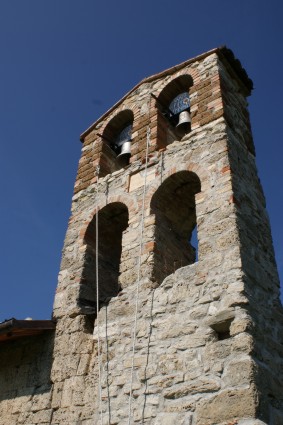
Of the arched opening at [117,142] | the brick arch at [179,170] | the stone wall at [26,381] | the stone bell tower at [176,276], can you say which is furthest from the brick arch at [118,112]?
the stone wall at [26,381]

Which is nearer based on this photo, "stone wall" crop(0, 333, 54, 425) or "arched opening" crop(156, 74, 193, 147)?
"stone wall" crop(0, 333, 54, 425)

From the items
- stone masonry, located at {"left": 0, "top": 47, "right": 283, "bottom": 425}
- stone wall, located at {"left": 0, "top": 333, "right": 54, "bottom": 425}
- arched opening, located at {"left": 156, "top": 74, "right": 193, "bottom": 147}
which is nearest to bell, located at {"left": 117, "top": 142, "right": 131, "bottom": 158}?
stone masonry, located at {"left": 0, "top": 47, "right": 283, "bottom": 425}

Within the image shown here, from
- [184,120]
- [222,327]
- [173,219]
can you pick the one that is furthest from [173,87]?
[222,327]

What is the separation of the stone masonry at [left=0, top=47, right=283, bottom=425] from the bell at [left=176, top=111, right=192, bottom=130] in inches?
9.0

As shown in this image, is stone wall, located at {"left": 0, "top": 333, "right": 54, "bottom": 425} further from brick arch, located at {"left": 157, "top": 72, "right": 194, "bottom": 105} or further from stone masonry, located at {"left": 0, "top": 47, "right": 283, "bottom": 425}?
brick arch, located at {"left": 157, "top": 72, "right": 194, "bottom": 105}

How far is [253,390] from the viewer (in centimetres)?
349

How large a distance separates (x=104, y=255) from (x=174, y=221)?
1109 millimetres

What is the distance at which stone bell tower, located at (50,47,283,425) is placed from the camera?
3861 mm

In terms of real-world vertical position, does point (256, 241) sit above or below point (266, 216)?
below

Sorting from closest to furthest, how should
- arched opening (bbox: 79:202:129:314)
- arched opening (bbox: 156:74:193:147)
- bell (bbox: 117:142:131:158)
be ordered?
arched opening (bbox: 79:202:129:314)
arched opening (bbox: 156:74:193:147)
bell (bbox: 117:142:131:158)

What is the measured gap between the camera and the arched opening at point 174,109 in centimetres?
702

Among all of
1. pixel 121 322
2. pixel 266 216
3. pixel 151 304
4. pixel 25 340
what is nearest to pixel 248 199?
pixel 266 216

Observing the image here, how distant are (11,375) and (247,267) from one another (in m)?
3.22

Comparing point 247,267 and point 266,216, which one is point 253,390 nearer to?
point 247,267
